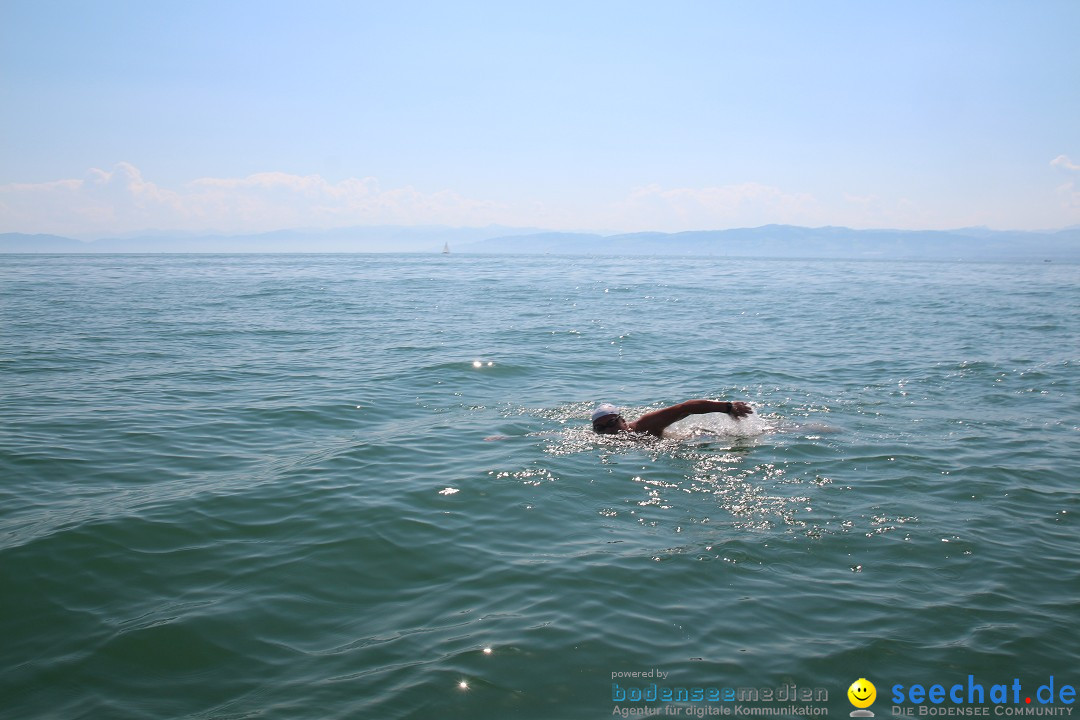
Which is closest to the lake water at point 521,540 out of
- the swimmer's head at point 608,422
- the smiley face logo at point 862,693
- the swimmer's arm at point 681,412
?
the smiley face logo at point 862,693

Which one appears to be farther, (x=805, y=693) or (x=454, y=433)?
(x=454, y=433)

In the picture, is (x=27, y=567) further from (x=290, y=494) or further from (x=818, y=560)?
(x=818, y=560)

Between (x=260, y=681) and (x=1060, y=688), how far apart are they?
19.2 ft

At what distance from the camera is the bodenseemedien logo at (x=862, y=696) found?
458 cm

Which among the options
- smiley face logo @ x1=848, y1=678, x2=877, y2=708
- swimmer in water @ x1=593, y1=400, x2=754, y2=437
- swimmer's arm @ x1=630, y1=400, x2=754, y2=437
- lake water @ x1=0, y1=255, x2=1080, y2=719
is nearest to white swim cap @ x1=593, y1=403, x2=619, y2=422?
swimmer in water @ x1=593, y1=400, x2=754, y2=437

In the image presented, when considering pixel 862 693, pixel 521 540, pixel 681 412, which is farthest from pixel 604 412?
pixel 862 693

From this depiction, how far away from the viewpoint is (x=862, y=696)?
4.70 meters

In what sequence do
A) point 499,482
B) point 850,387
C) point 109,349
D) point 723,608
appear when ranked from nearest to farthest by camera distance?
point 723,608, point 499,482, point 850,387, point 109,349

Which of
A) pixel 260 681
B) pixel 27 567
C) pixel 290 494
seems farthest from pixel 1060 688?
pixel 27 567

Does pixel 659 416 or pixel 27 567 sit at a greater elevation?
pixel 659 416

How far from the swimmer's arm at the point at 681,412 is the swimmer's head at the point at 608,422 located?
0.24 m

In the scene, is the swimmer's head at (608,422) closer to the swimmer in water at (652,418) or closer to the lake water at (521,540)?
the swimmer in water at (652,418)

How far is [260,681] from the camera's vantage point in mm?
4855

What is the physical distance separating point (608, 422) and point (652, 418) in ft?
2.33
